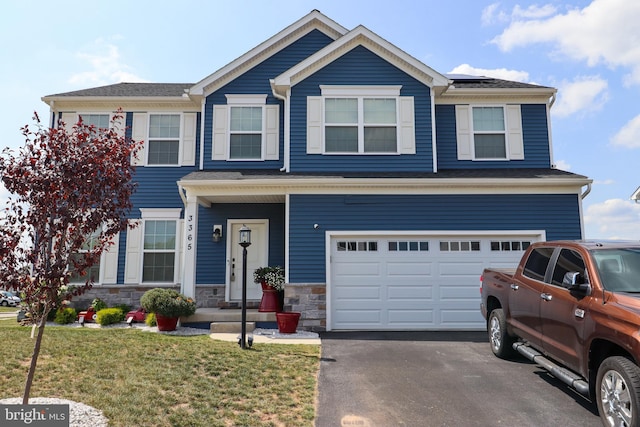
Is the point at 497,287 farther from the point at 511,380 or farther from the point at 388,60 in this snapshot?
the point at 388,60

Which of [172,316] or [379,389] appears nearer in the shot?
[379,389]

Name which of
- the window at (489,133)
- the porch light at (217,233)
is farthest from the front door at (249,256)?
the window at (489,133)

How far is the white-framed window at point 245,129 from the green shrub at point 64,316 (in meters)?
5.53

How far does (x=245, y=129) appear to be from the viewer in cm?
Answer: 1252

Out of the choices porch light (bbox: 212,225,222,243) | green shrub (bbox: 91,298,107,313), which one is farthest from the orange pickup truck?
green shrub (bbox: 91,298,107,313)

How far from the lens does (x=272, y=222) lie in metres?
12.3

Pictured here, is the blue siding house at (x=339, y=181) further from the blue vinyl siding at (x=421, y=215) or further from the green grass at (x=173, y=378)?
the green grass at (x=173, y=378)

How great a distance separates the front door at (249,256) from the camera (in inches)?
475

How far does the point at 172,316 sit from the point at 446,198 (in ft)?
23.2

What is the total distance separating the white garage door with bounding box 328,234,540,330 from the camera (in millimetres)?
10117

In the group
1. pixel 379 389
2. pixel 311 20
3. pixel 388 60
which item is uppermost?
pixel 311 20

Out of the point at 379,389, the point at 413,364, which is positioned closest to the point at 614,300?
the point at 379,389

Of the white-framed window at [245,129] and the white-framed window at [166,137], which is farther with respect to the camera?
the white-framed window at [166,137]

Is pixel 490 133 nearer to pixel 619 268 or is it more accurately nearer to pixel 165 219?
pixel 619 268
